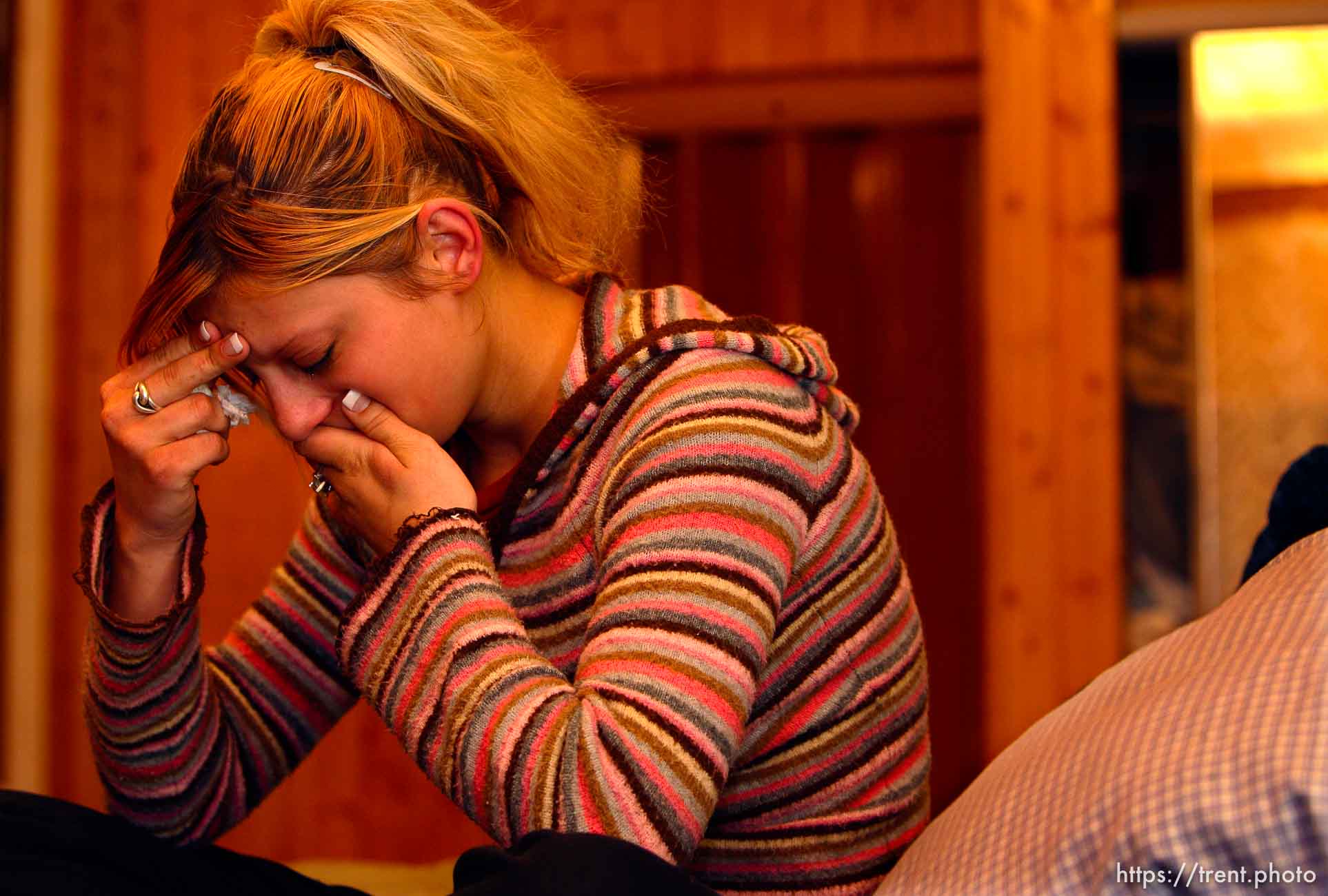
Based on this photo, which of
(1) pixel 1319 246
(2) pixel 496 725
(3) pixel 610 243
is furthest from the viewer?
(1) pixel 1319 246

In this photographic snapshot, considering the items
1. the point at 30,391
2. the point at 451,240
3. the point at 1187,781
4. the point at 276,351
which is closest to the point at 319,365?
the point at 276,351

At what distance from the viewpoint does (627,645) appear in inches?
31.3

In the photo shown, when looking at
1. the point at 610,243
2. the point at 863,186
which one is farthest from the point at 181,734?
the point at 863,186

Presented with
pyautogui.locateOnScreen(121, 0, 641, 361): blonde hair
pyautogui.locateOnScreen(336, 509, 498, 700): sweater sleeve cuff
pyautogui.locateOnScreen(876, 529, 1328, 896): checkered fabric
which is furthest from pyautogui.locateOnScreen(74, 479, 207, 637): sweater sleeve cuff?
pyautogui.locateOnScreen(876, 529, 1328, 896): checkered fabric

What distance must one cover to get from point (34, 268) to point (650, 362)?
220 centimetres

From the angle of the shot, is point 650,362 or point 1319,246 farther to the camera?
point 1319,246

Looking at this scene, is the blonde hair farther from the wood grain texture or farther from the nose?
the wood grain texture

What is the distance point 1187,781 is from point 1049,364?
6.29ft

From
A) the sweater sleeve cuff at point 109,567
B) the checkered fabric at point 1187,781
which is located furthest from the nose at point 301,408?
the checkered fabric at point 1187,781

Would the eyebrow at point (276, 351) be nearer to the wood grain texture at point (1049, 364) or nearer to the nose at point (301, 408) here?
the nose at point (301, 408)

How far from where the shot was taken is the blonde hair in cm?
92

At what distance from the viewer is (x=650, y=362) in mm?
949

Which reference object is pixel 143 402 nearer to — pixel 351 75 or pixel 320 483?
pixel 320 483

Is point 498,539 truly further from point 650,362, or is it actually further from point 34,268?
point 34,268
